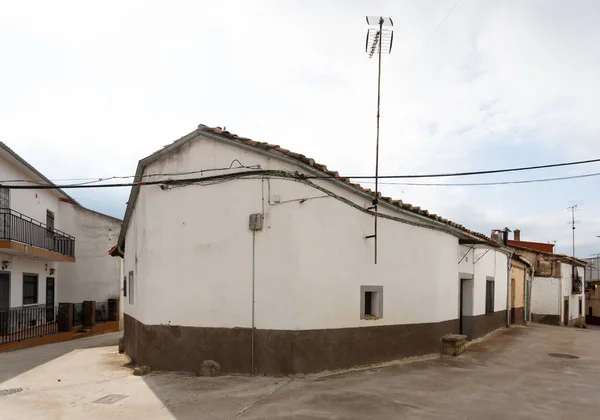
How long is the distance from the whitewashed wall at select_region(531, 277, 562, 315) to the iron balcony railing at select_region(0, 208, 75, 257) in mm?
26039

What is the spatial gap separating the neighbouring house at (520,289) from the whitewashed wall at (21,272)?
21.1 metres

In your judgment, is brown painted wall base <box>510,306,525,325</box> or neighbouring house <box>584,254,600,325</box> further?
neighbouring house <box>584,254,600,325</box>

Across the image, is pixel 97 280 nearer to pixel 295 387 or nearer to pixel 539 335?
pixel 295 387

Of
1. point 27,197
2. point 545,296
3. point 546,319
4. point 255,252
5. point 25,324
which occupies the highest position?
point 27,197

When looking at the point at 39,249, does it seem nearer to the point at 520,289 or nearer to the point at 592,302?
the point at 520,289

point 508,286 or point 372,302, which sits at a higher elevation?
point 372,302

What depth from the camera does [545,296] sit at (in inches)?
1032

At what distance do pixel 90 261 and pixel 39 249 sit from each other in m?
6.24

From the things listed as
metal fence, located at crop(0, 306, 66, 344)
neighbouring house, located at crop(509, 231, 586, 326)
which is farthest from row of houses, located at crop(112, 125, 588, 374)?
neighbouring house, located at crop(509, 231, 586, 326)

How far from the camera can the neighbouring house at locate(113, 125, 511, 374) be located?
8.62 metres

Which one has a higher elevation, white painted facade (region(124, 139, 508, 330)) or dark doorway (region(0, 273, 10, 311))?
white painted facade (region(124, 139, 508, 330))

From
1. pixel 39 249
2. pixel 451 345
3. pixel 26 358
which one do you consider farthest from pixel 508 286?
pixel 39 249

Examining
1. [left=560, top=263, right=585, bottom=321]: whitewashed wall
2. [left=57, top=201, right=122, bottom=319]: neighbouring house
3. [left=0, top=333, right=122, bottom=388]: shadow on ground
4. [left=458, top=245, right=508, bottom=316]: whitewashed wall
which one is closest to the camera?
[left=0, top=333, right=122, bottom=388]: shadow on ground

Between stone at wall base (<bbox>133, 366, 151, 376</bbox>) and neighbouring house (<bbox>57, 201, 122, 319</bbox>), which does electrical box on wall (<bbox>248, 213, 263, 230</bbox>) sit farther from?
neighbouring house (<bbox>57, 201, 122, 319</bbox>)
